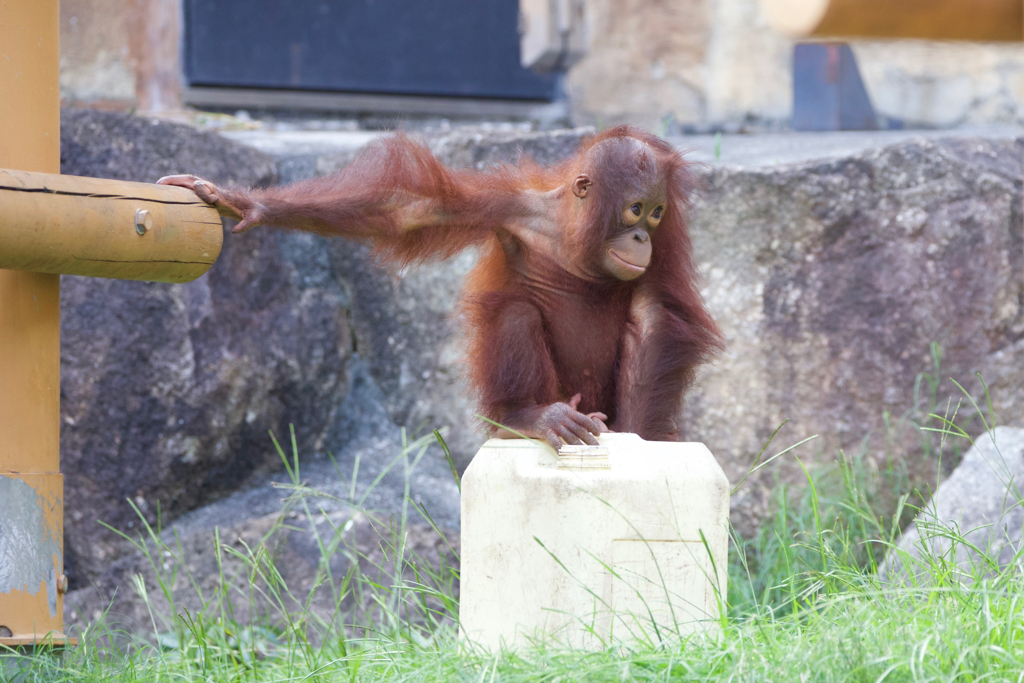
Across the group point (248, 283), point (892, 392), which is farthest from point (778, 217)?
point (248, 283)

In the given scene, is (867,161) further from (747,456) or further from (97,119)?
(97,119)

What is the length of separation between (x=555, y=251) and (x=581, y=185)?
0.17m

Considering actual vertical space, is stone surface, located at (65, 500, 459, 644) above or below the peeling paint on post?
below

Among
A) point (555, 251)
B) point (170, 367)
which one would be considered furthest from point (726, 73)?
point (555, 251)

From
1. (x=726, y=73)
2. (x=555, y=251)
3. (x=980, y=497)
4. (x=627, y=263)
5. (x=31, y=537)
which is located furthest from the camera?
(x=726, y=73)

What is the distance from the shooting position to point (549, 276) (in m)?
2.39

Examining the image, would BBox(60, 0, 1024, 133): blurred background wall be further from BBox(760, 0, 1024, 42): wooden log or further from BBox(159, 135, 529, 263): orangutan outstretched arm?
BBox(760, 0, 1024, 42): wooden log

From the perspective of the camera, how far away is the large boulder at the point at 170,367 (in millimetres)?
3416

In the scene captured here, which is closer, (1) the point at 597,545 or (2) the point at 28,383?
(1) the point at 597,545

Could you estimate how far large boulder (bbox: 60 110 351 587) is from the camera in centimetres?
342

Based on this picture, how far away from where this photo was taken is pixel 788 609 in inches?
117

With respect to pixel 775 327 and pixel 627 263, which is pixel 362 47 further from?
pixel 627 263

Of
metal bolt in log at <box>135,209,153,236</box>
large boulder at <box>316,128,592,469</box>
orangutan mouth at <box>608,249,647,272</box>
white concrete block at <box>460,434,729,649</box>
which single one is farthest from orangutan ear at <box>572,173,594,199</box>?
large boulder at <box>316,128,592,469</box>

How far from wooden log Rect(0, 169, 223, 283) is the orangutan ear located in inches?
30.1
